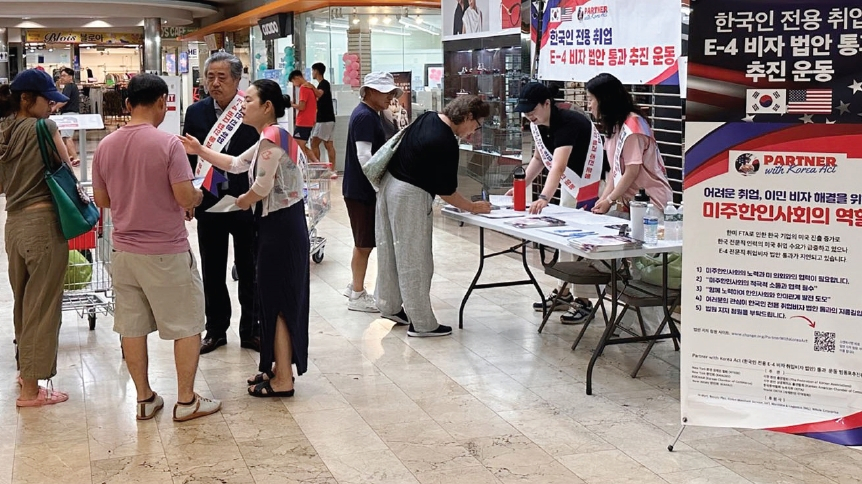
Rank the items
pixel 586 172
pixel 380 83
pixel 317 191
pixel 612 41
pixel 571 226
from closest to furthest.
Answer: pixel 571 226 → pixel 586 172 → pixel 380 83 → pixel 612 41 → pixel 317 191

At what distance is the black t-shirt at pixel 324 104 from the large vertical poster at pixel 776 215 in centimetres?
1116

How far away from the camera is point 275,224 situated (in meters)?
4.60

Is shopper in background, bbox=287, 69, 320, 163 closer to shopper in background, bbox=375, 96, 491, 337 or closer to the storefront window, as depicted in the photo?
the storefront window

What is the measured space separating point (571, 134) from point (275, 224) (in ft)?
6.80

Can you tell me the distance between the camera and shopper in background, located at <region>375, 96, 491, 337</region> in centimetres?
555

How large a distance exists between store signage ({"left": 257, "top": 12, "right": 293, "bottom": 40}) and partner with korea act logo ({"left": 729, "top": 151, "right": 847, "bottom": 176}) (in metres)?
14.5

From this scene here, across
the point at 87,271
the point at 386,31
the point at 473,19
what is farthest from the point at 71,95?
the point at 87,271

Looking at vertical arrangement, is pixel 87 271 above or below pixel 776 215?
below

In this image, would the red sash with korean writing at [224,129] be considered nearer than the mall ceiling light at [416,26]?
Yes

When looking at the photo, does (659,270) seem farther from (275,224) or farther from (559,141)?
(275,224)

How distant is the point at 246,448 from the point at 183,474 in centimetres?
→ 33

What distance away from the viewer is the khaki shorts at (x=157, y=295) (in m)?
4.25

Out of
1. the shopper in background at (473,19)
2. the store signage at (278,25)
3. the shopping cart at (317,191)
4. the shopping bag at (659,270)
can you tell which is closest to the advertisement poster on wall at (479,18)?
the shopper in background at (473,19)

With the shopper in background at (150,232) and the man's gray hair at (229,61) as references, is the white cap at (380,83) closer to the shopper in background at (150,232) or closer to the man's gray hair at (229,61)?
the man's gray hair at (229,61)
